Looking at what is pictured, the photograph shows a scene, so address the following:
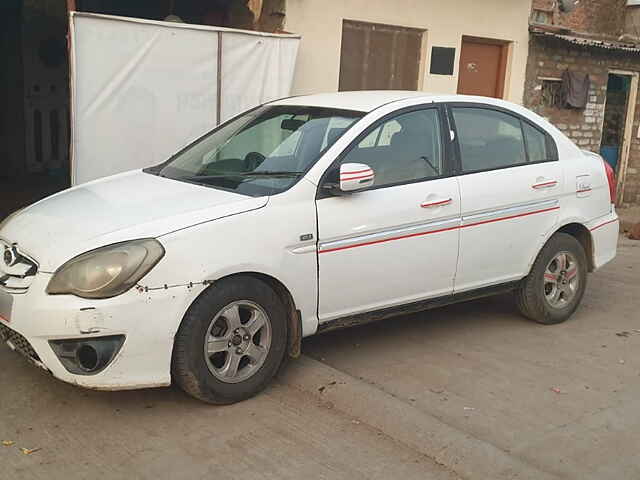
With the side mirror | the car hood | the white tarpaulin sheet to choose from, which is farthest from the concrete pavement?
the white tarpaulin sheet

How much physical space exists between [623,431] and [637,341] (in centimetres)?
168

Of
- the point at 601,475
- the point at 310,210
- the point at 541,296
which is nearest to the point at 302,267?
the point at 310,210

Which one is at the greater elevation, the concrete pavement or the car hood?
the car hood

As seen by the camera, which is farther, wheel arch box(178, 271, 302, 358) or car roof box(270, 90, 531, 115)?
car roof box(270, 90, 531, 115)

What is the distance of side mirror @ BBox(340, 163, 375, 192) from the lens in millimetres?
4195

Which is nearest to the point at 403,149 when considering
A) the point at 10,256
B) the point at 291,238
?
the point at 291,238

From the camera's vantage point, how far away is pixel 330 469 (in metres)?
3.48

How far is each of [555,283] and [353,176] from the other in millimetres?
2301

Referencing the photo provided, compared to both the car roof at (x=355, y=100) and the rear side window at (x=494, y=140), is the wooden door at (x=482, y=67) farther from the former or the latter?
the car roof at (x=355, y=100)

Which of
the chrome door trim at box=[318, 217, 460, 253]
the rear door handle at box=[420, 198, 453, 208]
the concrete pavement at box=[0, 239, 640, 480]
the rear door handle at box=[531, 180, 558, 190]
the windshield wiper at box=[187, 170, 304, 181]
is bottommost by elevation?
the concrete pavement at box=[0, 239, 640, 480]

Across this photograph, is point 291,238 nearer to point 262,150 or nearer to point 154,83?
point 262,150

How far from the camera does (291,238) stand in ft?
13.5

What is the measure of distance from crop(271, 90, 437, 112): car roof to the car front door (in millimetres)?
147

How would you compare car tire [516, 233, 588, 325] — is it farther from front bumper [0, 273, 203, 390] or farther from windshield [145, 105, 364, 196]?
front bumper [0, 273, 203, 390]
